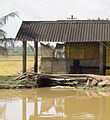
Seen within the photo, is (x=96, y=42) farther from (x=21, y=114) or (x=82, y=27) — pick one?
(x=21, y=114)

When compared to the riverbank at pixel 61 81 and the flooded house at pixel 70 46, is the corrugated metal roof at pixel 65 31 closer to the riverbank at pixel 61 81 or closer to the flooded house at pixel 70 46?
the flooded house at pixel 70 46

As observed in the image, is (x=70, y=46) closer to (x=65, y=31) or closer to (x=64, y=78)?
(x=65, y=31)

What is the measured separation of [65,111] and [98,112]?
50.2 inches

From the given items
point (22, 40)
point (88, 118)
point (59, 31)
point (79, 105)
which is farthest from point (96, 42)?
point (88, 118)

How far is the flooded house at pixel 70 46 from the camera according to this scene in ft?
56.9

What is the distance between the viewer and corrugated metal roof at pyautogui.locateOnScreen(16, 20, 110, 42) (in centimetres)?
1703

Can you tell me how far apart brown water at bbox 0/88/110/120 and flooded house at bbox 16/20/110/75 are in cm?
278

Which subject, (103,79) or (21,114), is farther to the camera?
(103,79)

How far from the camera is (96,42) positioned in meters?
18.2

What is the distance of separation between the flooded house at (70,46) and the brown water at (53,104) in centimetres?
278

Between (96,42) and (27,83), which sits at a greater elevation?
(96,42)

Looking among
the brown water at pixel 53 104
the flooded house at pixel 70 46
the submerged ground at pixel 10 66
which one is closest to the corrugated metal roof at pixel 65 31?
the flooded house at pixel 70 46

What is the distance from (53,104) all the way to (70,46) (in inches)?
276

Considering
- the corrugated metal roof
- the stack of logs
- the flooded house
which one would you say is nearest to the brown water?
the stack of logs
